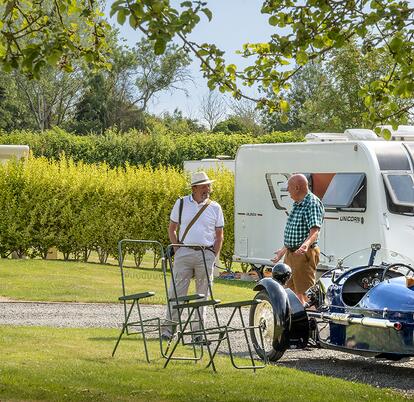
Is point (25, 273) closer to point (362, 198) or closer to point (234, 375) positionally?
point (362, 198)

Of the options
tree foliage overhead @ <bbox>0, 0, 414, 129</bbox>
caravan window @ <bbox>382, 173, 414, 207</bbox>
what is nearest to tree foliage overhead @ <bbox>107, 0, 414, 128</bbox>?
tree foliage overhead @ <bbox>0, 0, 414, 129</bbox>

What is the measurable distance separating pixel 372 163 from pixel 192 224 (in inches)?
278

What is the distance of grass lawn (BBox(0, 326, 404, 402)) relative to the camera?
8.80 meters

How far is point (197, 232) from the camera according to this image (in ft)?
40.1

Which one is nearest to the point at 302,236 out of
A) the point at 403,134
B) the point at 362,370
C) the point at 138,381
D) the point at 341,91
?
the point at 362,370

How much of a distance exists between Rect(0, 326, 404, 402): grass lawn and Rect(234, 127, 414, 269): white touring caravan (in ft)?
25.4

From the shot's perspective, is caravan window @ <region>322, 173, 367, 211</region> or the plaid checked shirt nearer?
the plaid checked shirt

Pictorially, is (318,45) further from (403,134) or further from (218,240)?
(403,134)

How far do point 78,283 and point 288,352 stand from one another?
8.07 m

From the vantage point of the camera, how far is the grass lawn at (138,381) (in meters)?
8.80

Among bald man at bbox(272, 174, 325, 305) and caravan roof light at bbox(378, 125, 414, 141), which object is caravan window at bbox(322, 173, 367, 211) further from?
bald man at bbox(272, 174, 325, 305)

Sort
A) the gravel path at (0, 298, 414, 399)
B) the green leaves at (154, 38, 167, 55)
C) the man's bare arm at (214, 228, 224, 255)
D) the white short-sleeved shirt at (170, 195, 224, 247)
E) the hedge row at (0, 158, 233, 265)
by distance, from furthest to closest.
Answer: the hedge row at (0, 158, 233, 265)
the man's bare arm at (214, 228, 224, 255)
the white short-sleeved shirt at (170, 195, 224, 247)
the gravel path at (0, 298, 414, 399)
the green leaves at (154, 38, 167, 55)

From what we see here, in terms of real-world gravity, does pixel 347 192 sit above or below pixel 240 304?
above

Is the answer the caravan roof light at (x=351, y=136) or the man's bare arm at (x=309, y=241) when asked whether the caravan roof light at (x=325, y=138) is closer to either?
the caravan roof light at (x=351, y=136)
